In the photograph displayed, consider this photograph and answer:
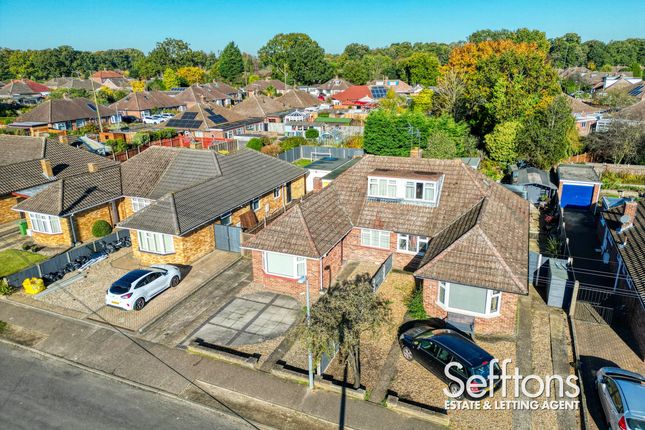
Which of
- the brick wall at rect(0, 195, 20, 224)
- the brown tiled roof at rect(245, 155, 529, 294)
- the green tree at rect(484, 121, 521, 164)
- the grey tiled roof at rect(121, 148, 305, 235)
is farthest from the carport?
the brick wall at rect(0, 195, 20, 224)

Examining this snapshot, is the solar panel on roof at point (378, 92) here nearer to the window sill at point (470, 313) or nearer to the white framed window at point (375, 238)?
the white framed window at point (375, 238)

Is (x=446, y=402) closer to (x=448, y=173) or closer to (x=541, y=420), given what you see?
(x=541, y=420)

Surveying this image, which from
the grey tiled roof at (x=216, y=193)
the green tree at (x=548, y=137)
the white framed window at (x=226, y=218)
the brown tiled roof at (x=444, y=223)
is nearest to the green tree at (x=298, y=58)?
the green tree at (x=548, y=137)

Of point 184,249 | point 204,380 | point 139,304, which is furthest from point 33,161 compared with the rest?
point 204,380

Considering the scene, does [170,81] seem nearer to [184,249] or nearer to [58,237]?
[58,237]

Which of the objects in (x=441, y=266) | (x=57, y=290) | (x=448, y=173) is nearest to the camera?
(x=441, y=266)

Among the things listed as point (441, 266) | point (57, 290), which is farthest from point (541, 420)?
point (57, 290)
